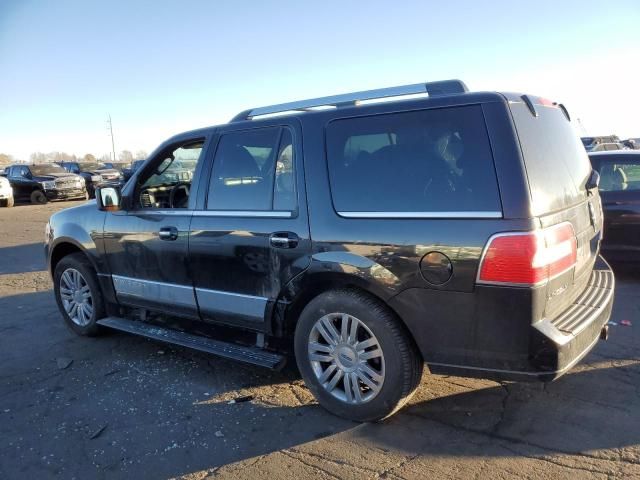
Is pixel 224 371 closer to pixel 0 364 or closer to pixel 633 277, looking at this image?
pixel 0 364

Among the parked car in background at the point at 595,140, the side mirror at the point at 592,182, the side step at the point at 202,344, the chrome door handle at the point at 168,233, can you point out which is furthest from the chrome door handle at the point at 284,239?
the parked car in background at the point at 595,140

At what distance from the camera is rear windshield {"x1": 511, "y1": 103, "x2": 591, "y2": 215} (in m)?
2.67

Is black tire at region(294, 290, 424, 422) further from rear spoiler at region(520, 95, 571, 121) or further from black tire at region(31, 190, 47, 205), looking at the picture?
black tire at region(31, 190, 47, 205)

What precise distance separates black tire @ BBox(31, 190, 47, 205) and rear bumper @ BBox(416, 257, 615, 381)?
23.2 m

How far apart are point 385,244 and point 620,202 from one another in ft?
15.1

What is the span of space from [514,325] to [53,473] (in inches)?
106

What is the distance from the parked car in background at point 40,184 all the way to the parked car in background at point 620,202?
854 inches

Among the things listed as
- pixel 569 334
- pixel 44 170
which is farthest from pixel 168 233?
pixel 44 170

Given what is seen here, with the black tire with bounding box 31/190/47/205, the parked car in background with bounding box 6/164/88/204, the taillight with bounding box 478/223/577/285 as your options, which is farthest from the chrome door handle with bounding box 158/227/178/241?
the black tire with bounding box 31/190/47/205

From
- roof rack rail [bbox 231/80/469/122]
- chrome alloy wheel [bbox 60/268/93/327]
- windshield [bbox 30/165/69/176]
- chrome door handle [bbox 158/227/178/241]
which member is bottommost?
chrome alloy wheel [bbox 60/268/93/327]

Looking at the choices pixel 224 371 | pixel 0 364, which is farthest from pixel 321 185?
pixel 0 364

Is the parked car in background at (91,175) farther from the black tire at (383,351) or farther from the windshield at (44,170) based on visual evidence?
the black tire at (383,351)

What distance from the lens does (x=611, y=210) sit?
612 cm

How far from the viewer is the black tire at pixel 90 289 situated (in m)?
4.83
